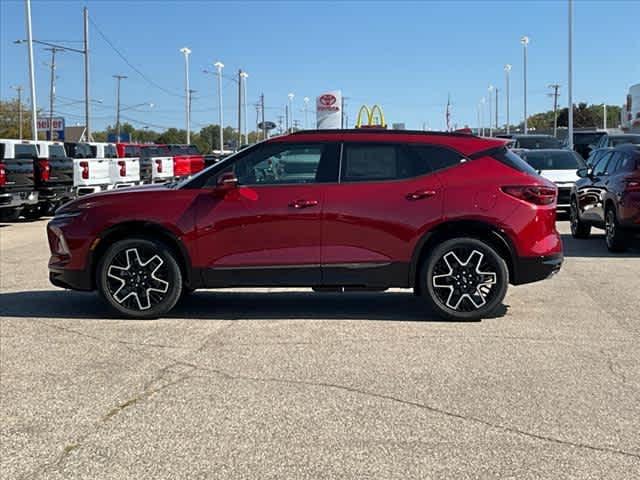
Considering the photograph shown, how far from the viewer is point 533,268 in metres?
7.54

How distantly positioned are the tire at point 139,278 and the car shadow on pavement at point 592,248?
7.20 meters

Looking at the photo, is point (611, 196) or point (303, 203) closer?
point (303, 203)

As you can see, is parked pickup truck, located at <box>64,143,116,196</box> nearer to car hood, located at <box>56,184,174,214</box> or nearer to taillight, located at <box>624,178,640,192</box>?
car hood, located at <box>56,184,174,214</box>

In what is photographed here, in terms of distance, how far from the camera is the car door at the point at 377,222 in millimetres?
7434

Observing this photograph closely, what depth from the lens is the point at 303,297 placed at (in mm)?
9055

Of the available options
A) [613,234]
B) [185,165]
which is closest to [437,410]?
[613,234]

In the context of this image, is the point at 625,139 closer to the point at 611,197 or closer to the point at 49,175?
the point at 611,197

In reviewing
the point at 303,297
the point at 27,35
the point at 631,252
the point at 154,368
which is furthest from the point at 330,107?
the point at 154,368

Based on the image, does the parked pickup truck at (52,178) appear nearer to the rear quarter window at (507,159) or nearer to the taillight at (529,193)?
the rear quarter window at (507,159)

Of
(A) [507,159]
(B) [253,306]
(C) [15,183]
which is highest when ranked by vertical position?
(A) [507,159]

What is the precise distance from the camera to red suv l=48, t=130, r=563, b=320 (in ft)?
24.4

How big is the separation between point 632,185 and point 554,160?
25.1 feet

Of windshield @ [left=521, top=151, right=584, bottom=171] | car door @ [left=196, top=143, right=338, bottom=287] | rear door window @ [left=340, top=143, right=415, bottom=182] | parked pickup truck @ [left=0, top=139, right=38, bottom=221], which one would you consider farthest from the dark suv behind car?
parked pickup truck @ [left=0, top=139, right=38, bottom=221]

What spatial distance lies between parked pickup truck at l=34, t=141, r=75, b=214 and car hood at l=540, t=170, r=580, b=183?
1215cm
